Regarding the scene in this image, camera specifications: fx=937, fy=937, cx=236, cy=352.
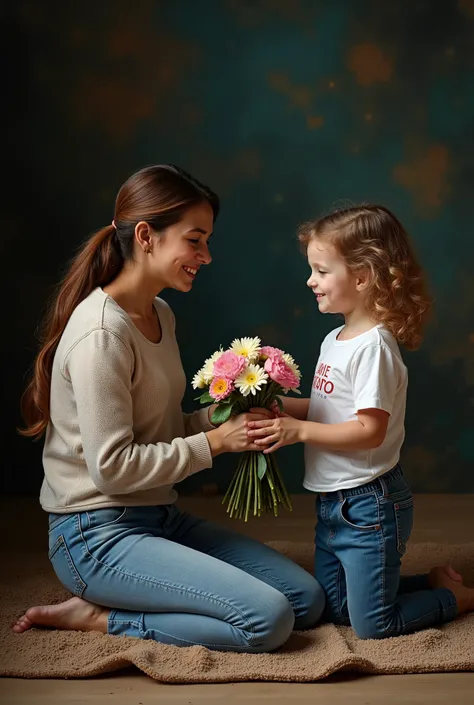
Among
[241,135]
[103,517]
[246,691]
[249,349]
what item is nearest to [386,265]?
[249,349]

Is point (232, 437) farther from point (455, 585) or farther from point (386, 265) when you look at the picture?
point (455, 585)

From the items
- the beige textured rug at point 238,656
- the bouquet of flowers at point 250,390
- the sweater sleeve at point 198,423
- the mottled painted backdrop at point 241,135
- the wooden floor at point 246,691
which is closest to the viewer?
the wooden floor at point 246,691

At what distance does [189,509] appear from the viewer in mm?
3797

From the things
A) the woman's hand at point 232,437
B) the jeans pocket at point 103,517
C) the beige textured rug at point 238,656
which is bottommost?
the beige textured rug at point 238,656

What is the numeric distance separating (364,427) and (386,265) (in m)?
0.44

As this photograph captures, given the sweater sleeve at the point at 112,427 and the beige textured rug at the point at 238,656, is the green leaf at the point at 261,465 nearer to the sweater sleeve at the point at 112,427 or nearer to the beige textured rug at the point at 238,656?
the sweater sleeve at the point at 112,427

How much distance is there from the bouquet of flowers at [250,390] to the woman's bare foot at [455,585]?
1.66ft


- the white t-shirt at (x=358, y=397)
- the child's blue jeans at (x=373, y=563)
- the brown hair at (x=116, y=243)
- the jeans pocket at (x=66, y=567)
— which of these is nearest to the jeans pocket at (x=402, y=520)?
the child's blue jeans at (x=373, y=563)

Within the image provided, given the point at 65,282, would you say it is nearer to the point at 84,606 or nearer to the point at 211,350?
the point at 84,606

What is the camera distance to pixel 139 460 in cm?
242

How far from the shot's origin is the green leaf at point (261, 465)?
2.58 meters

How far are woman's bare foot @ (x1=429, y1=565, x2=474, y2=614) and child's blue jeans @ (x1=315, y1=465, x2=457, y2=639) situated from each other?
4 cm

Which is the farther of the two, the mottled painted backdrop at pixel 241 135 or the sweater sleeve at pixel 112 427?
the mottled painted backdrop at pixel 241 135

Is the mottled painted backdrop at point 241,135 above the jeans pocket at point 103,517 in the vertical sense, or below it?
above
